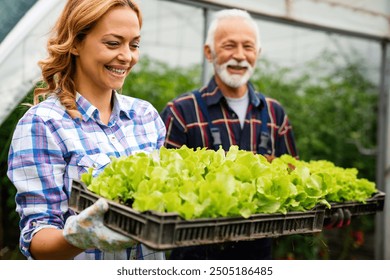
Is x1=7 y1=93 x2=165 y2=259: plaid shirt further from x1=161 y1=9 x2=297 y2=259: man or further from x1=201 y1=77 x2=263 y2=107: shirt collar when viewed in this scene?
x1=201 y1=77 x2=263 y2=107: shirt collar

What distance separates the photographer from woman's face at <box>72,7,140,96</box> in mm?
1958

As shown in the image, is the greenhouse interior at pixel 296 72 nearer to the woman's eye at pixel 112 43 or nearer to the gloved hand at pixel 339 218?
the gloved hand at pixel 339 218

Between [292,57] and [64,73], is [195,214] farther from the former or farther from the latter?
[292,57]

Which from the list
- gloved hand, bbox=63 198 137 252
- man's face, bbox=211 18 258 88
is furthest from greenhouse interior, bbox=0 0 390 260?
gloved hand, bbox=63 198 137 252

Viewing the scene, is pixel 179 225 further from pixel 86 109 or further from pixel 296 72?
pixel 296 72

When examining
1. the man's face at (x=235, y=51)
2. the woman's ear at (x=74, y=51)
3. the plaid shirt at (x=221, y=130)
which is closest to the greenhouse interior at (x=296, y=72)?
the plaid shirt at (x=221, y=130)

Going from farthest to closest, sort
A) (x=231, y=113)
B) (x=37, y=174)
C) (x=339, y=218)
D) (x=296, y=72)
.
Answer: (x=296, y=72) < (x=231, y=113) < (x=339, y=218) < (x=37, y=174)

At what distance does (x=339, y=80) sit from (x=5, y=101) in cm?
470

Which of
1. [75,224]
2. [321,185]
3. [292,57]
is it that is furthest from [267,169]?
[292,57]

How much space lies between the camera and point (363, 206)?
107 inches

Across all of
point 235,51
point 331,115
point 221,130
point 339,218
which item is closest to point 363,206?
point 339,218

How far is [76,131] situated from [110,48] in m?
0.32

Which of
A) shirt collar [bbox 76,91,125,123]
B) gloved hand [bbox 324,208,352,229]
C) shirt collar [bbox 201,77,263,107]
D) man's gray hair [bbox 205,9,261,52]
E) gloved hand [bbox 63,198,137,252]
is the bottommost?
gloved hand [bbox 63,198,137,252]

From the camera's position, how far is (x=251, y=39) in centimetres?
312
